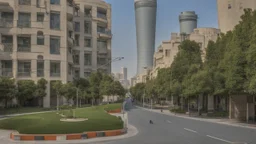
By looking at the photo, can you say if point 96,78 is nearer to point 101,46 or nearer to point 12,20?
point 101,46

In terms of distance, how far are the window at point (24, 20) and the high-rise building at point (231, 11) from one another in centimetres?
3453

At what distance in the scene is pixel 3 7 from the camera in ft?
197

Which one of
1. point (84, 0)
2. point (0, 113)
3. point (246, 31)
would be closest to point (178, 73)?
point (246, 31)

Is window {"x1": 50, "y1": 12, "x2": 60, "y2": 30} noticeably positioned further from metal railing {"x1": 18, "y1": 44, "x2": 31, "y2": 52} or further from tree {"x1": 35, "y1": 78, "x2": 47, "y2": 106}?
tree {"x1": 35, "y1": 78, "x2": 47, "y2": 106}

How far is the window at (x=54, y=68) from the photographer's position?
62938 mm

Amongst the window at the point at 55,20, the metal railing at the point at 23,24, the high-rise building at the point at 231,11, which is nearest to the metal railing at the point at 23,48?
the metal railing at the point at 23,24

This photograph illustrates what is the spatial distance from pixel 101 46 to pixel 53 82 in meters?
31.3

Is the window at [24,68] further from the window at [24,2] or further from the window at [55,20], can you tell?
the window at [24,2]

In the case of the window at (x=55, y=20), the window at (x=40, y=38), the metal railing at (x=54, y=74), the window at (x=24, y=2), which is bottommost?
the metal railing at (x=54, y=74)

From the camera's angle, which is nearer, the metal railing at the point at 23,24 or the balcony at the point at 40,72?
the metal railing at the point at 23,24

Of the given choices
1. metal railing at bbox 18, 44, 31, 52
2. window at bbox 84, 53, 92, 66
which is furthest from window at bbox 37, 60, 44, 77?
window at bbox 84, 53, 92, 66

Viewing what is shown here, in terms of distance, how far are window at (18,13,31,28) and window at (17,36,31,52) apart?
7.22 ft

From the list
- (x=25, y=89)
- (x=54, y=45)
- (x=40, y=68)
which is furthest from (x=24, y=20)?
(x=25, y=89)

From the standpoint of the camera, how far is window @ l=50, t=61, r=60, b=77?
6294cm
